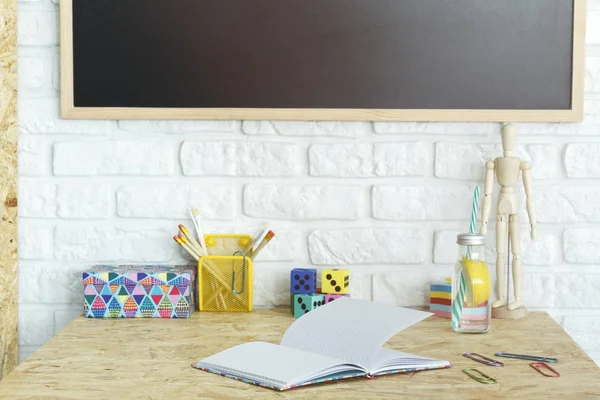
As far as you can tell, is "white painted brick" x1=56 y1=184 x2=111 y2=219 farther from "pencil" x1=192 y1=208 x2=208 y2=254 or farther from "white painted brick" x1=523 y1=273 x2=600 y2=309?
"white painted brick" x1=523 y1=273 x2=600 y2=309

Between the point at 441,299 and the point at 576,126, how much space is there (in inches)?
17.4

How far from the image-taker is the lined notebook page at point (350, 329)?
119 centimetres

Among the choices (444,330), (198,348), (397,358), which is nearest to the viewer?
(397,358)

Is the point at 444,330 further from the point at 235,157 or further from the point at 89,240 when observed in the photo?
the point at 89,240

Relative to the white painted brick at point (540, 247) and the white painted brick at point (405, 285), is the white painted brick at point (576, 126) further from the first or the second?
the white painted brick at point (405, 285)

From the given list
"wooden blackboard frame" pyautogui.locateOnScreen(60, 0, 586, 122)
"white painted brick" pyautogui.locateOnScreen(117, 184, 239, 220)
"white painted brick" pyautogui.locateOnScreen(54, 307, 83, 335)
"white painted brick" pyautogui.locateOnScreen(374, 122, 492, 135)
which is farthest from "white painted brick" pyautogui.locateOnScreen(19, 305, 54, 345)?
"white painted brick" pyautogui.locateOnScreen(374, 122, 492, 135)

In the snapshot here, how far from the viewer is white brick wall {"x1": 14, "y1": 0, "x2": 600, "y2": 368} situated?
5.29 feet

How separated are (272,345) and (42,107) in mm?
729

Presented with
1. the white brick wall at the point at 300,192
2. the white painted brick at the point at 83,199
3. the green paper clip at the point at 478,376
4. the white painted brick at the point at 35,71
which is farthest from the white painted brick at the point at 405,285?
the white painted brick at the point at 35,71

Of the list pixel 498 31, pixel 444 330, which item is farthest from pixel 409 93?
pixel 444 330

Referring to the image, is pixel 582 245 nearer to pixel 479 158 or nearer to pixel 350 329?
pixel 479 158

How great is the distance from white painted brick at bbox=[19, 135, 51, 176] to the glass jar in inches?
33.1

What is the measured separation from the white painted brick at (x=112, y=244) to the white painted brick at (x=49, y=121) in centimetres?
20

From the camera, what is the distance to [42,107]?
1625 millimetres
